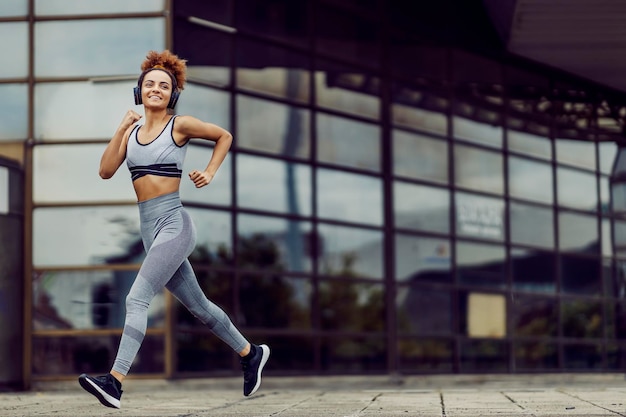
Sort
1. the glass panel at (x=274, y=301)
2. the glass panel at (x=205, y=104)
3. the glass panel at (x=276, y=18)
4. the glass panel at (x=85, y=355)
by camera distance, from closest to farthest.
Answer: the glass panel at (x=85, y=355)
the glass panel at (x=205, y=104)
the glass panel at (x=274, y=301)
the glass panel at (x=276, y=18)

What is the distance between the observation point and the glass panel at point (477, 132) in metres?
18.0

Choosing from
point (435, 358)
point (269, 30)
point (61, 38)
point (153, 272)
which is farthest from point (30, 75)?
point (153, 272)

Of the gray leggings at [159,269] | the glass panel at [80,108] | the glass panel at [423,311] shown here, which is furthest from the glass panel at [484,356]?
the gray leggings at [159,269]

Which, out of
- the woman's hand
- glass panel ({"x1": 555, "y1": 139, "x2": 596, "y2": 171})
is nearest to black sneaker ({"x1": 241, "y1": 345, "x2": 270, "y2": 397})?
the woman's hand

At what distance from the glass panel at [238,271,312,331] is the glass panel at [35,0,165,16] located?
12.0ft

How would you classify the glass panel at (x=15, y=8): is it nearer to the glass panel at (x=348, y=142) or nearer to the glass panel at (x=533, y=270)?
the glass panel at (x=348, y=142)

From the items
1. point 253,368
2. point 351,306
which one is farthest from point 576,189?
point 253,368

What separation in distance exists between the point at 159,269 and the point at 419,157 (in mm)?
11277

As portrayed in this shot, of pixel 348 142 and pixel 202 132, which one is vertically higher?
pixel 348 142

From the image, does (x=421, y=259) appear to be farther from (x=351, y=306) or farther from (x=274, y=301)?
(x=274, y=301)

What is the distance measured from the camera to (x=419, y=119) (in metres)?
17.5

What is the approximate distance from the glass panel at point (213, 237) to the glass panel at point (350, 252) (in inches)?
63.9

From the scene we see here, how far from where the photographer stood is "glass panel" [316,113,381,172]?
16.3 meters

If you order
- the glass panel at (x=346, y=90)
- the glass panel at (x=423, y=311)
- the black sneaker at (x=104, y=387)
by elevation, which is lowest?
the black sneaker at (x=104, y=387)
